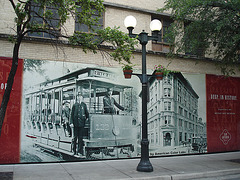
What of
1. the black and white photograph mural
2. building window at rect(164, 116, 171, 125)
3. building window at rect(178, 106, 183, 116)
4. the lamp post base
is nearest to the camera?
the lamp post base

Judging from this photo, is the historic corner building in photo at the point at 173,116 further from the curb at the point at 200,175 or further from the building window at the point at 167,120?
the curb at the point at 200,175

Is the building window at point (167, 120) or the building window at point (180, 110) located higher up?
the building window at point (180, 110)

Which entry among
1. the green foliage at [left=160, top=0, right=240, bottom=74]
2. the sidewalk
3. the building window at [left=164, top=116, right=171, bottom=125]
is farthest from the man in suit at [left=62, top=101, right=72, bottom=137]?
the green foliage at [left=160, top=0, right=240, bottom=74]

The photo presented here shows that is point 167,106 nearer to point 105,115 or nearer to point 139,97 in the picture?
point 139,97

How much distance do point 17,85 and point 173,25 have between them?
25.1ft

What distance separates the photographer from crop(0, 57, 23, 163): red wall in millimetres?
9062

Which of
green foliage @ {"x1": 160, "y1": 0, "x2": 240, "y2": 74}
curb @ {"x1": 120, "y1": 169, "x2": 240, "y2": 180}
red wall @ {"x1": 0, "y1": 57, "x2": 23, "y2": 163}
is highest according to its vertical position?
green foliage @ {"x1": 160, "y1": 0, "x2": 240, "y2": 74}

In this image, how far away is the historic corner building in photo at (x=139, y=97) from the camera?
9.48 metres

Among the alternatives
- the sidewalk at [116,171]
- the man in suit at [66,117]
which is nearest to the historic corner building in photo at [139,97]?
the man in suit at [66,117]

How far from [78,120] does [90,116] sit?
0.55 metres

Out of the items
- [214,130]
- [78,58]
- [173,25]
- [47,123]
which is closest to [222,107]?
[214,130]

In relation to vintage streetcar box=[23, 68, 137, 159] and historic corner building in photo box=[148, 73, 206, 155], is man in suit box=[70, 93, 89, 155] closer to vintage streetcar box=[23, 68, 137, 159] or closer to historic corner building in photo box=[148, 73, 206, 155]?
vintage streetcar box=[23, 68, 137, 159]

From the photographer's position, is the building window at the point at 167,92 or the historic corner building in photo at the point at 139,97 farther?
the building window at the point at 167,92

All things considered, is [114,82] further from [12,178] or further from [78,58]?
[12,178]
